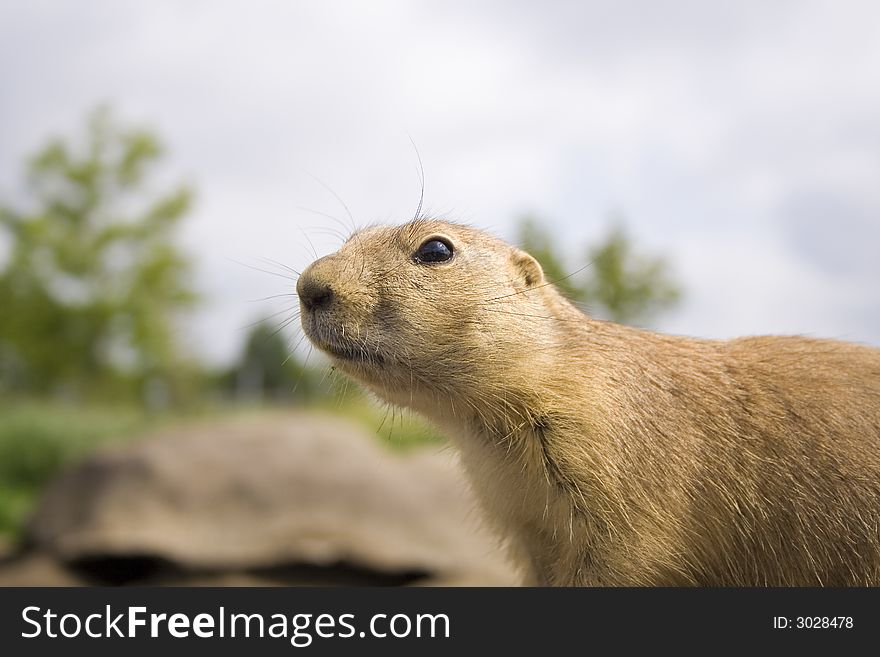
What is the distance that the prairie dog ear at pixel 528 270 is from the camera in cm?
507

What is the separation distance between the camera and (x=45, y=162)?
4941 centimetres

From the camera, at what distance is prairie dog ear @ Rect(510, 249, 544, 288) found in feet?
16.6

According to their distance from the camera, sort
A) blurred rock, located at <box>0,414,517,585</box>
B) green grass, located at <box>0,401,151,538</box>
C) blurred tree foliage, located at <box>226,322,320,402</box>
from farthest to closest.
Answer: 1. blurred tree foliage, located at <box>226,322,320,402</box>
2. green grass, located at <box>0,401,151,538</box>
3. blurred rock, located at <box>0,414,517,585</box>

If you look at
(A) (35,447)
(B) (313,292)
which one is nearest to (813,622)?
(B) (313,292)

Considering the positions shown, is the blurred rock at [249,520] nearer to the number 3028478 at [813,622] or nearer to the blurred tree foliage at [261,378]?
the number 3028478 at [813,622]

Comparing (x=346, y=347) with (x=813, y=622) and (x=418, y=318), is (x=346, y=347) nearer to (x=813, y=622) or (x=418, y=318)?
(x=418, y=318)

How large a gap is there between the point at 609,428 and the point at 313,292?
165 centimetres

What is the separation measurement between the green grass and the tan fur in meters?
26.6

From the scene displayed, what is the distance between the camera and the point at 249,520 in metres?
18.1

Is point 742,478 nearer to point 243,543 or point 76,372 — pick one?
point 243,543

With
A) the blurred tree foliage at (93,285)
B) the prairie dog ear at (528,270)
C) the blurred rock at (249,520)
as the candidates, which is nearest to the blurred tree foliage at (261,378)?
the blurred tree foliage at (93,285)

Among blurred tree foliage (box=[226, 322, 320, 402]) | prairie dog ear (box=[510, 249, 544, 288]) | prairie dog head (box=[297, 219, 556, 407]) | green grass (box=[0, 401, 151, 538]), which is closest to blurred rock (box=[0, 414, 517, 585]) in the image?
green grass (box=[0, 401, 151, 538])

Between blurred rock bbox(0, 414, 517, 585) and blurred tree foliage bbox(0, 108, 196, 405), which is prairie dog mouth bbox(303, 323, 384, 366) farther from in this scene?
blurred tree foliage bbox(0, 108, 196, 405)

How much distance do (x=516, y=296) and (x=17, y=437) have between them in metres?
30.5
